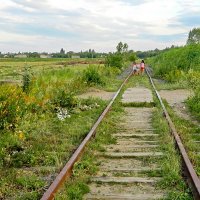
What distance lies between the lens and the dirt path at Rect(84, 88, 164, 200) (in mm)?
4980

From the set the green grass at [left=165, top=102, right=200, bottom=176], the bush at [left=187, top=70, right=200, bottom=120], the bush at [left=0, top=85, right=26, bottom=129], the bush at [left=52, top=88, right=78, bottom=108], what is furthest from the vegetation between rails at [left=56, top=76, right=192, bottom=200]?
the bush at [left=52, top=88, right=78, bottom=108]

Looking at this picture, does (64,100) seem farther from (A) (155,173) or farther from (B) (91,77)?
(B) (91,77)

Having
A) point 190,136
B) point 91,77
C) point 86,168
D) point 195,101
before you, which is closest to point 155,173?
point 86,168

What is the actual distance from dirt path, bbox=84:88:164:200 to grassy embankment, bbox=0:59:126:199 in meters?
0.67

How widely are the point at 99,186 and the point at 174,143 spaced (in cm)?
256

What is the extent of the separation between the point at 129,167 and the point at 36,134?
9.52 feet

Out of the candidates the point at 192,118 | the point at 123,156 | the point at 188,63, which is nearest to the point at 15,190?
the point at 123,156

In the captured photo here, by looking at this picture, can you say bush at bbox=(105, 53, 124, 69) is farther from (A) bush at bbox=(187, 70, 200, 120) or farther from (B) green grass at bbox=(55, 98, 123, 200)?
(B) green grass at bbox=(55, 98, 123, 200)

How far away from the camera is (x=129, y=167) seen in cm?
611

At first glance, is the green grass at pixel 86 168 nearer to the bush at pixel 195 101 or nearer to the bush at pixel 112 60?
the bush at pixel 195 101

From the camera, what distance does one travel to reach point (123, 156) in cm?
673

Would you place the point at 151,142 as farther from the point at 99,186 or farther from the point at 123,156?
the point at 99,186

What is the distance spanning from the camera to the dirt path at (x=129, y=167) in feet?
16.3

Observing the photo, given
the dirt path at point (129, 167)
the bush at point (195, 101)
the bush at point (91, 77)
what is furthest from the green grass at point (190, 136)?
the bush at point (91, 77)
